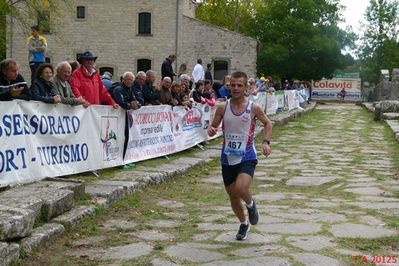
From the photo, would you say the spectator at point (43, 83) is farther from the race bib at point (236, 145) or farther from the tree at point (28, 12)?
the tree at point (28, 12)

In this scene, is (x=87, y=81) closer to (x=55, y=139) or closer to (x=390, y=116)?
(x=55, y=139)

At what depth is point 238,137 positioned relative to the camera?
596 cm

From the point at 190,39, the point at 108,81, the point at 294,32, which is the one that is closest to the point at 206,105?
the point at 108,81

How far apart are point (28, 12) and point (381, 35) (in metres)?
40.1

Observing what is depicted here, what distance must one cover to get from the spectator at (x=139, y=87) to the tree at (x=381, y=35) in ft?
171

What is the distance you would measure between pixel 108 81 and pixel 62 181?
6083 millimetres

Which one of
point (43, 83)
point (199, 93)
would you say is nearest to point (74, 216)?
point (43, 83)

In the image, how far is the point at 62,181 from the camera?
22.9 ft

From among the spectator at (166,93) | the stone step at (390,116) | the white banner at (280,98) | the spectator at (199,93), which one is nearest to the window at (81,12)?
the white banner at (280,98)

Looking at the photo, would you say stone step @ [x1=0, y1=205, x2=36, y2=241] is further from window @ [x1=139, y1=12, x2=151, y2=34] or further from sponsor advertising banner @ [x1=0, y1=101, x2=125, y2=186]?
window @ [x1=139, y1=12, x2=151, y2=34]

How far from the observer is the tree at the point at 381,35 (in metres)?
59.9

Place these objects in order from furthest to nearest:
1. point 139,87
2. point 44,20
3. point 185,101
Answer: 1. point 44,20
2. point 185,101
3. point 139,87

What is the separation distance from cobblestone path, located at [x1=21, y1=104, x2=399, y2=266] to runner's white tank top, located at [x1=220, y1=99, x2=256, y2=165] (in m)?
0.80

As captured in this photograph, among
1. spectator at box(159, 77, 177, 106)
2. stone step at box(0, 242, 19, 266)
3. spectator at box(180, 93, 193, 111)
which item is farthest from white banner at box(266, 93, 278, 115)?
stone step at box(0, 242, 19, 266)
